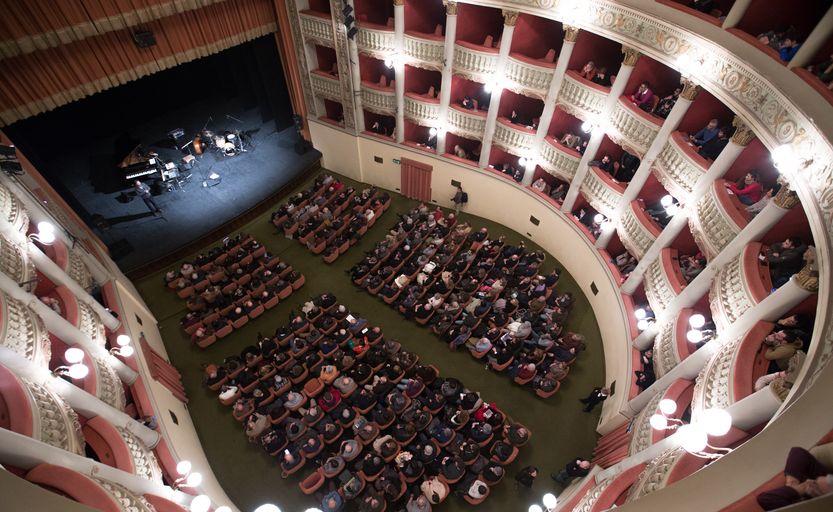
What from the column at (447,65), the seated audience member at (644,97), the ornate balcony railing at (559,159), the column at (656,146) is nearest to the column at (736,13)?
the column at (656,146)

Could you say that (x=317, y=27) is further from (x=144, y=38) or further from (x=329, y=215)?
(x=329, y=215)

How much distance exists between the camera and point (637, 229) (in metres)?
11.0

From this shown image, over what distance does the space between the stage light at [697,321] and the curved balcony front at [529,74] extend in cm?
714

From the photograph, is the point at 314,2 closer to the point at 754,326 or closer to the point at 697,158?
the point at 697,158

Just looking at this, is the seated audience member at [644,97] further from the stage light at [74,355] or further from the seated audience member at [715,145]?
the stage light at [74,355]

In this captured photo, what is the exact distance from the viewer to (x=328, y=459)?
1019 centimetres

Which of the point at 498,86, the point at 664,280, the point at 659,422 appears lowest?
the point at 659,422

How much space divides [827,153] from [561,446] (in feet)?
26.9

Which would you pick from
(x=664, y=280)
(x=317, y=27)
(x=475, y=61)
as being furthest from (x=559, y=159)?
(x=317, y=27)

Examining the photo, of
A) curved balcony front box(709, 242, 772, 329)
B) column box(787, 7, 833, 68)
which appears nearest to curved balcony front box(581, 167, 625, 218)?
curved balcony front box(709, 242, 772, 329)

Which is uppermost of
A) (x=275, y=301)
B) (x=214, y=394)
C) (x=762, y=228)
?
(x=275, y=301)

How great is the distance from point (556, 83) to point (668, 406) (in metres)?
8.54

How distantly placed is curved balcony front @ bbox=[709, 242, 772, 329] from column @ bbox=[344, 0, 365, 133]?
40.4 ft

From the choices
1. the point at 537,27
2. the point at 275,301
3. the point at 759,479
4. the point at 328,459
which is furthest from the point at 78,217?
the point at 759,479
